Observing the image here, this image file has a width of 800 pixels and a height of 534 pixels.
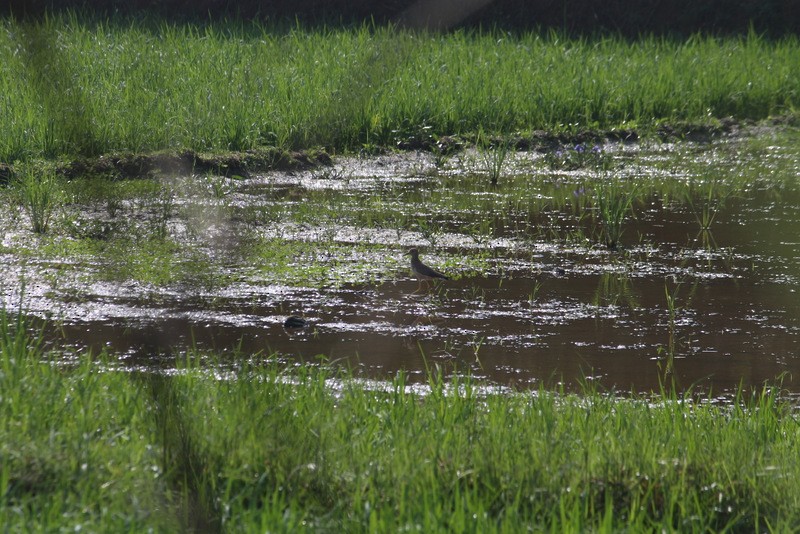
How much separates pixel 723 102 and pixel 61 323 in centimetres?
795

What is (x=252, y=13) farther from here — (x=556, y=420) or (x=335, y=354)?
(x=556, y=420)

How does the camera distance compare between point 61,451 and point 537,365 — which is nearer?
point 61,451

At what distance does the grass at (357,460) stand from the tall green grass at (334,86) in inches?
179

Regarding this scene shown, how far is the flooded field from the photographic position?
4539mm

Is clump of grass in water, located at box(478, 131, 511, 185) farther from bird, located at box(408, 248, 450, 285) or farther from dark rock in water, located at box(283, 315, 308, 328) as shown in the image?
dark rock in water, located at box(283, 315, 308, 328)

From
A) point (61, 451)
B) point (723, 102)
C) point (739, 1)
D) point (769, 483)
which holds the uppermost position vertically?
point (739, 1)

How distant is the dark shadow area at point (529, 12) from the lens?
16.0 meters

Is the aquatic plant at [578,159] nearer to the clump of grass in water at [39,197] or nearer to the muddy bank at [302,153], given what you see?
the muddy bank at [302,153]

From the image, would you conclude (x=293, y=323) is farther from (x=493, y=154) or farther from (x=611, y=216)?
(x=493, y=154)

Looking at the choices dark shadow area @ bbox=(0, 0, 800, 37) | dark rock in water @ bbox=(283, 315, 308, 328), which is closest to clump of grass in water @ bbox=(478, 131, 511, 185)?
dark rock in water @ bbox=(283, 315, 308, 328)

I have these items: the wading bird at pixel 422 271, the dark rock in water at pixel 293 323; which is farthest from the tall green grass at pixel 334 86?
the dark rock in water at pixel 293 323

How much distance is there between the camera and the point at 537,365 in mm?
4438

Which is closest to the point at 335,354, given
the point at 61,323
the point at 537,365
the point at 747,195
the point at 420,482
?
the point at 537,365

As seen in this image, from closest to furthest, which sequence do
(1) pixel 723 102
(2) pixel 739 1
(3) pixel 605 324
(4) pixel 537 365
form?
(4) pixel 537 365 < (3) pixel 605 324 < (1) pixel 723 102 < (2) pixel 739 1
